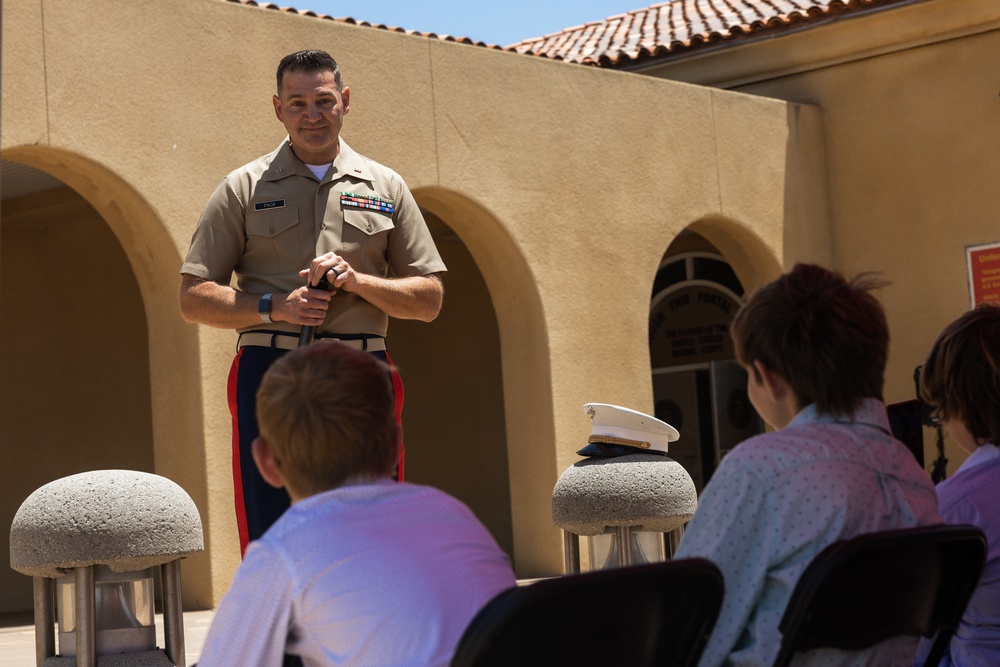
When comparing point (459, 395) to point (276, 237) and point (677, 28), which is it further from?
point (276, 237)

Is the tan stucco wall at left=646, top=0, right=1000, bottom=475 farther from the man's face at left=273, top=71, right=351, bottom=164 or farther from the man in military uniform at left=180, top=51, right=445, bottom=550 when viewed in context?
the man's face at left=273, top=71, right=351, bottom=164

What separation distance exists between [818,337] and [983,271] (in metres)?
12.0

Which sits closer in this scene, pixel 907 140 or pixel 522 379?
pixel 522 379

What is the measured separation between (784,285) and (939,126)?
1225cm

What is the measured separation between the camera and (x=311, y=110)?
13.9ft

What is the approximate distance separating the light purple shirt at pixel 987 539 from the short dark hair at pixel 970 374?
0.07 meters

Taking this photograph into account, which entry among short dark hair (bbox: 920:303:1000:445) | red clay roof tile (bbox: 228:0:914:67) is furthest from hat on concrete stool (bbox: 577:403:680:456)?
red clay roof tile (bbox: 228:0:914:67)

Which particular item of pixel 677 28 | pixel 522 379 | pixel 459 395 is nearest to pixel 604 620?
pixel 522 379

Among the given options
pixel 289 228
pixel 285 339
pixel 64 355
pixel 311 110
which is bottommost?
pixel 285 339

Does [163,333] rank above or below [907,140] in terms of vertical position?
below

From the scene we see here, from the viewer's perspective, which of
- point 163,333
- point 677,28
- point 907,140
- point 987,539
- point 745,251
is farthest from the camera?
point 677,28

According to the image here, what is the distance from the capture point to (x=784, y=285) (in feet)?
8.63

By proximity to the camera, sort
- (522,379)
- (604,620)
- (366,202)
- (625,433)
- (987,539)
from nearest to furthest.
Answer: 1. (604,620)
2. (987,539)
3. (366,202)
4. (625,433)
5. (522,379)

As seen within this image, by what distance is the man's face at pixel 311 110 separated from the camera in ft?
13.8
